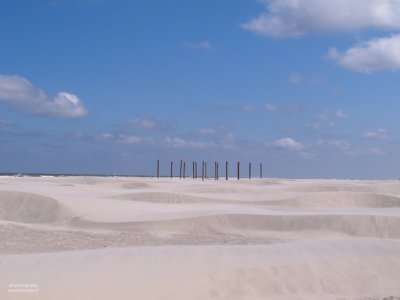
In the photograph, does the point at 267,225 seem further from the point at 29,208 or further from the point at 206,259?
the point at 29,208

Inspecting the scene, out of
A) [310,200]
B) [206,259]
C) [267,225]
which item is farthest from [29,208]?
[206,259]

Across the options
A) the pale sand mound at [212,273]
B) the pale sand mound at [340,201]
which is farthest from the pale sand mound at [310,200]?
the pale sand mound at [212,273]

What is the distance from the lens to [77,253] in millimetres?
8812

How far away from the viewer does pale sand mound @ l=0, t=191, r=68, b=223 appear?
59.0 ft

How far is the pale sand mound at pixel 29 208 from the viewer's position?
1797 centimetres

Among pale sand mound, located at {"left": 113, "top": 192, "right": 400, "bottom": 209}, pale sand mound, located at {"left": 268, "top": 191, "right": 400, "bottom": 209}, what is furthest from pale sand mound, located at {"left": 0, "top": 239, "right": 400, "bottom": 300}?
pale sand mound, located at {"left": 113, "top": 192, "right": 400, "bottom": 209}

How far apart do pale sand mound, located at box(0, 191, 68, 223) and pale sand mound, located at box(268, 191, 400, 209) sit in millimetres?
8728

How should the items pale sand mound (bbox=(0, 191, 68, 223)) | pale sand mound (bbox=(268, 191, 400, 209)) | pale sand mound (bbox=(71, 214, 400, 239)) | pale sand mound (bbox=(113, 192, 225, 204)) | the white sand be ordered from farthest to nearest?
pale sand mound (bbox=(113, 192, 225, 204)), pale sand mound (bbox=(268, 191, 400, 209)), pale sand mound (bbox=(0, 191, 68, 223)), pale sand mound (bbox=(71, 214, 400, 239)), the white sand

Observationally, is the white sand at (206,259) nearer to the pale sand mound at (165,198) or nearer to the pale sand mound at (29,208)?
the pale sand mound at (29,208)

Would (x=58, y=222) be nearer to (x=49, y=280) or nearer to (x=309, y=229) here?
(x=309, y=229)

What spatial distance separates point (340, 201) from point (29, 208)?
1198cm

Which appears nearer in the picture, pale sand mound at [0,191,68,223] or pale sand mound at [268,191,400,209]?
pale sand mound at [0,191,68,223]

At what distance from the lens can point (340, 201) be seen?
22.9 m

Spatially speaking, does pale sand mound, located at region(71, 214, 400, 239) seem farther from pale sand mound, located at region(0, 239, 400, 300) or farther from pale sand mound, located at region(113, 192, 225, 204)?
pale sand mound, located at region(113, 192, 225, 204)
